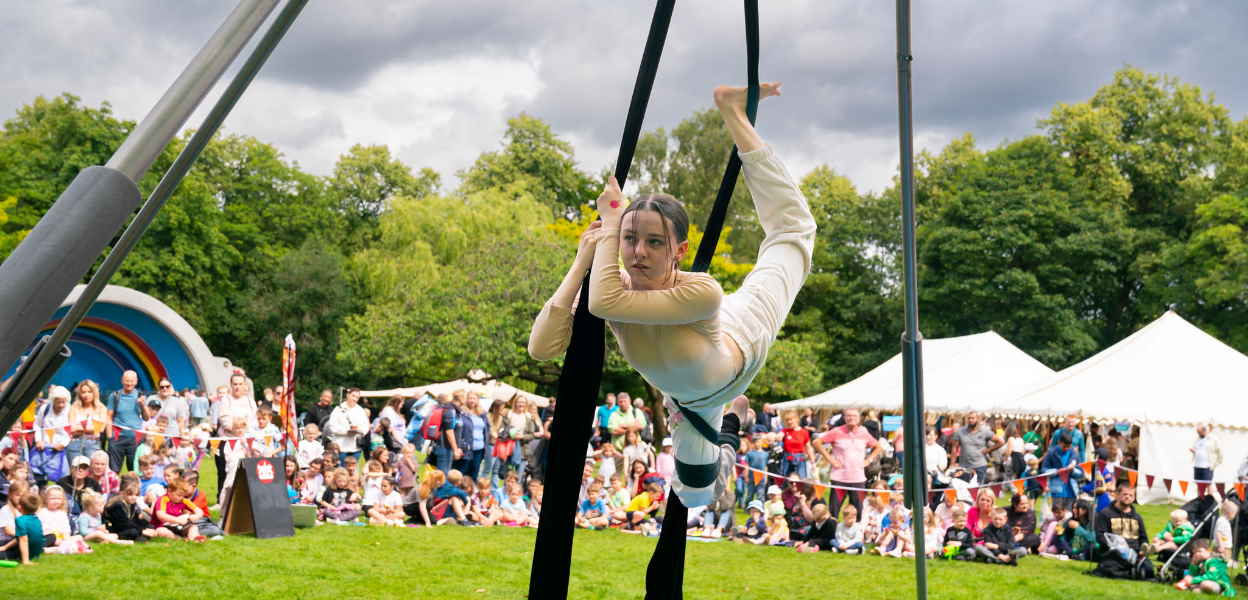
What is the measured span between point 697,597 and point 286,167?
3334cm

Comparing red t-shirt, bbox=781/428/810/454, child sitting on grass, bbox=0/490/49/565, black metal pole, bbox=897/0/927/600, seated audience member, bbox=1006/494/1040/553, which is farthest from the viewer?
red t-shirt, bbox=781/428/810/454

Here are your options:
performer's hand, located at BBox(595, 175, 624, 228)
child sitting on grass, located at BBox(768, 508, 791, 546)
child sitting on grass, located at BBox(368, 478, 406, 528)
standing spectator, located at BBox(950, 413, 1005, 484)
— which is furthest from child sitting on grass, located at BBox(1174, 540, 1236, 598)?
performer's hand, located at BBox(595, 175, 624, 228)

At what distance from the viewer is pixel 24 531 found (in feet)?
24.7

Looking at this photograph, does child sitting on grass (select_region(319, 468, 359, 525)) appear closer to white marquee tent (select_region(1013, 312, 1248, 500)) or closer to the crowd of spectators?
the crowd of spectators

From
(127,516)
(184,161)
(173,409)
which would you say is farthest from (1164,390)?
(184,161)

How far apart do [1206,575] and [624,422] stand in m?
5.99

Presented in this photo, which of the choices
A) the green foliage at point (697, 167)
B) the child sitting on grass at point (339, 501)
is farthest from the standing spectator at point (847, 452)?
the green foliage at point (697, 167)

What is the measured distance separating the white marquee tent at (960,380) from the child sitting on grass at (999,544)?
17.2 feet

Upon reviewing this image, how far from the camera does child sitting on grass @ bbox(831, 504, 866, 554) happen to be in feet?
32.4

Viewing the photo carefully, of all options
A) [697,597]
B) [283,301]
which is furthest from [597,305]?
[283,301]

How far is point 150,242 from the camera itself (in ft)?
100

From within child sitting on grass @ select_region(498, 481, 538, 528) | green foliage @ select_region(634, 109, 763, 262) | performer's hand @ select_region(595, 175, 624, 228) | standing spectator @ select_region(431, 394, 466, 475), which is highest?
green foliage @ select_region(634, 109, 763, 262)

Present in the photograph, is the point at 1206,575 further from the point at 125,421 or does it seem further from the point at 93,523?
the point at 125,421

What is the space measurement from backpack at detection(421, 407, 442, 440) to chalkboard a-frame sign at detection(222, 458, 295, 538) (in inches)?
71.1
